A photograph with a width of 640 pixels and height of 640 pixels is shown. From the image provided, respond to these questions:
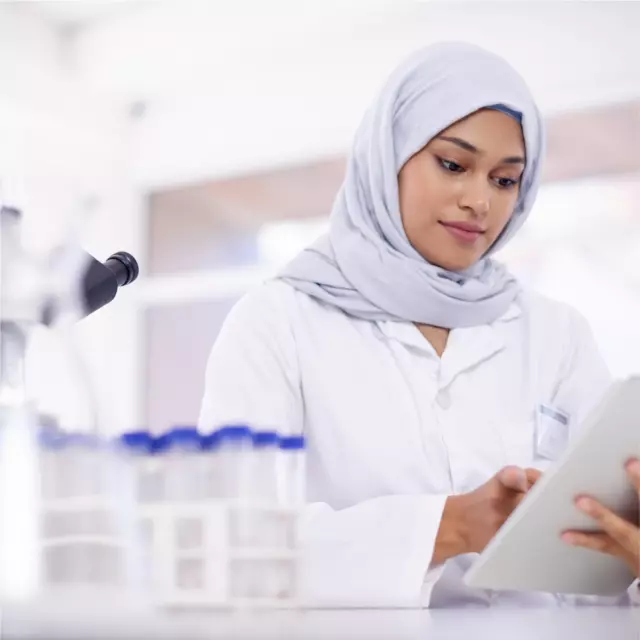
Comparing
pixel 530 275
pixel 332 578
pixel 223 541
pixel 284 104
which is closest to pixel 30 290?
pixel 223 541

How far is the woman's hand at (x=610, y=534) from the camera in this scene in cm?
91

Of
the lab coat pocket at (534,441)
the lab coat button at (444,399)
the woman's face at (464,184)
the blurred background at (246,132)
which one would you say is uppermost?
the blurred background at (246,132)

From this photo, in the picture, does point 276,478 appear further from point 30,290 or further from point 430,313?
point 430,313

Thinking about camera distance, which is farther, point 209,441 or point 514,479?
point 514,479

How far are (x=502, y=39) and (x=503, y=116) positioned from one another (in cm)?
236

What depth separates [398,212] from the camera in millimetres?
1562

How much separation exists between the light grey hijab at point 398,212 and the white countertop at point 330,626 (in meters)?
0.80

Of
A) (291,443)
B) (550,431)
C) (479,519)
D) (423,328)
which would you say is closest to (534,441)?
(550,431)

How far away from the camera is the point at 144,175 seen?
447 cm

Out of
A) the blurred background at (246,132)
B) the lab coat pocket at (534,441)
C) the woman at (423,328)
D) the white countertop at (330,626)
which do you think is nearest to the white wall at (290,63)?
the blurred background at (246,132)

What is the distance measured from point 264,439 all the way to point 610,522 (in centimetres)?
44

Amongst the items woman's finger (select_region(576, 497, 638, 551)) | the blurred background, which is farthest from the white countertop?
the blurred background

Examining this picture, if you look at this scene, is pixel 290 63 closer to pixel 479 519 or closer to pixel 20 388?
pixel 479 519

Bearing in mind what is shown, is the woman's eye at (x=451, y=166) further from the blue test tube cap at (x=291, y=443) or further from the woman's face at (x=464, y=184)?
the blue test tube cap at (x=291, y=443)
